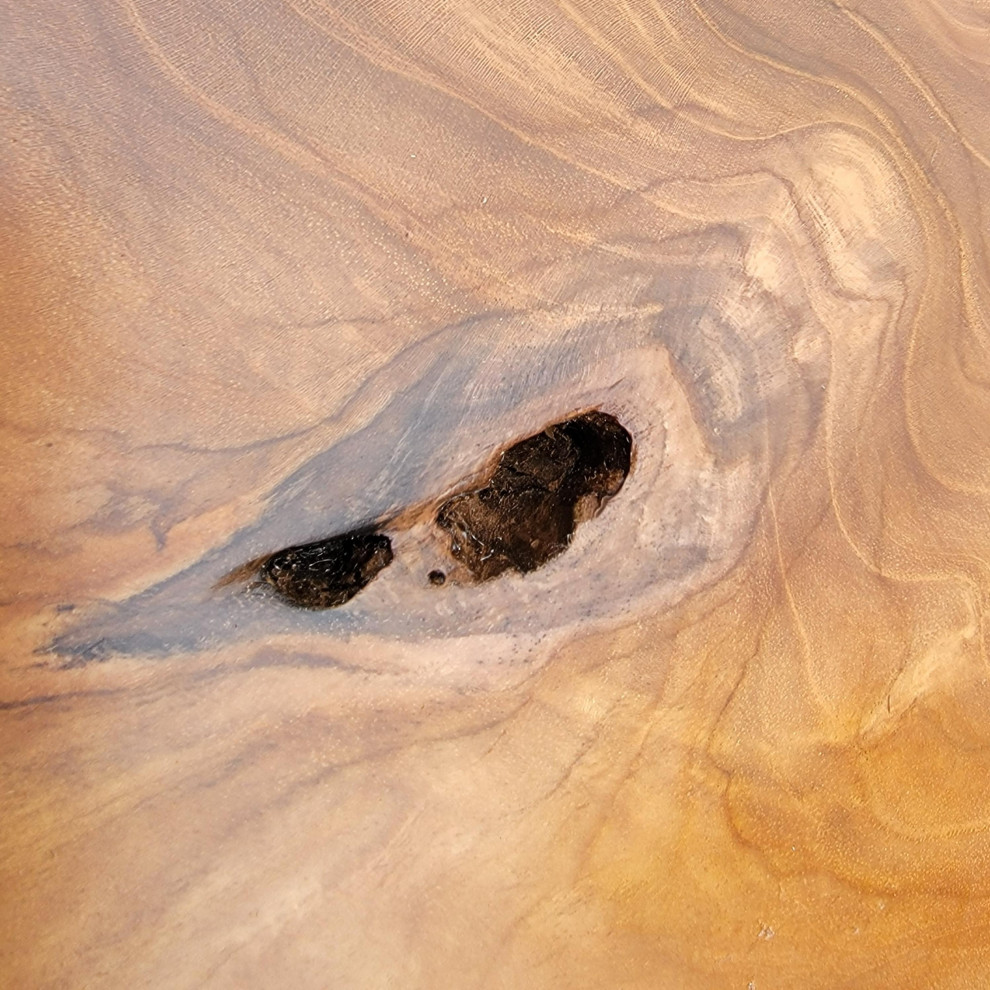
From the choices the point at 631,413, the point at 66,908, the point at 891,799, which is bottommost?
the point at 66,908

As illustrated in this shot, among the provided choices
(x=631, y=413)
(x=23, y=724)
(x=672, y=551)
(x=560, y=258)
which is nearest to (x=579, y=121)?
(x=560, y=258)

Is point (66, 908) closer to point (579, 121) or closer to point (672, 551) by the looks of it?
point (672, 551)

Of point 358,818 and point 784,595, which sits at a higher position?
point 784,595

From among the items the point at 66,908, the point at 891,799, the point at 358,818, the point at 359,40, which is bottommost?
the point at 66,908

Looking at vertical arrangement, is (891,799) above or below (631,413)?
below

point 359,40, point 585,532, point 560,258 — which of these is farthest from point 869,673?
point 359,40

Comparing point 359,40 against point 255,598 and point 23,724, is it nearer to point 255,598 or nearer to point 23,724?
point 255,598
